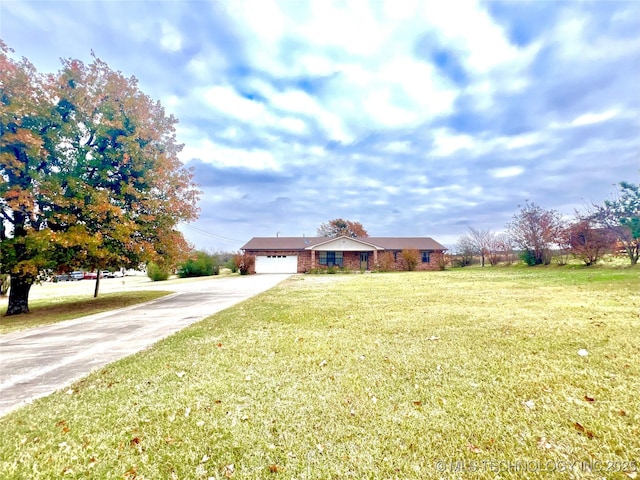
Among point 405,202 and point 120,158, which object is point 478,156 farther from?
point 120,158

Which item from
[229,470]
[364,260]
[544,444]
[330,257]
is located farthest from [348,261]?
[229,470]

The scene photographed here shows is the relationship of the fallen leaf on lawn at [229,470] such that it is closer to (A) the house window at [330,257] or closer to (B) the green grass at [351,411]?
(B) the green grass at [351,411]

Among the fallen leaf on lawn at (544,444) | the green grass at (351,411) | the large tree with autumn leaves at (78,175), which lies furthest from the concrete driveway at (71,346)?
the fallen leaf on lawn at (544,444)

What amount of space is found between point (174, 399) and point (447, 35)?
13.4 meters

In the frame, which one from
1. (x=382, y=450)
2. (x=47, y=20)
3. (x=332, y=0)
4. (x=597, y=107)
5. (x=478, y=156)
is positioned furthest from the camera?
(x=478, y=156)

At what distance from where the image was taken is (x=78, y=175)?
9969 millimetres

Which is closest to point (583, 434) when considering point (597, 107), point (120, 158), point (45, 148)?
point (120, 158)

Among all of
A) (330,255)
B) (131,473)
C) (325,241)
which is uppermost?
(325,241)

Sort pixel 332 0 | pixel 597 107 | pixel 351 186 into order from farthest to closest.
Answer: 1. pixel 351 186
2. pixel 597 107
3. pixel 332 0

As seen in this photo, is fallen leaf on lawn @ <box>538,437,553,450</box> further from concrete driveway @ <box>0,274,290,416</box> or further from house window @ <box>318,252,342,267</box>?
house window @ <box>318,252,342,267</box>

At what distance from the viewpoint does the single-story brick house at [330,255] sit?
109 ft

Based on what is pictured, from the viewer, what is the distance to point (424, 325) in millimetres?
6242

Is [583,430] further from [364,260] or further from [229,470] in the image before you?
[364,260]

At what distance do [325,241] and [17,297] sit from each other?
26.0m
